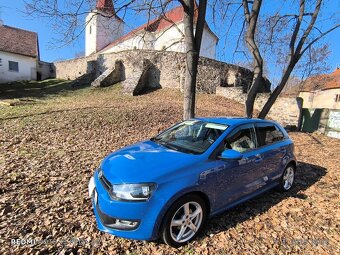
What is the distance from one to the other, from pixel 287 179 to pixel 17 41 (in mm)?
32024

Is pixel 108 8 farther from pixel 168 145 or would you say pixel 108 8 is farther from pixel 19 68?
pixel 19 68

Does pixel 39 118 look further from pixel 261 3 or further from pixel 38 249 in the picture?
pixel 261 3

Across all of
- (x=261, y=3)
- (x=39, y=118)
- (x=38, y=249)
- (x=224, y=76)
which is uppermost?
(x=261, y=3)

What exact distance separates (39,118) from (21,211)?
21.9 feet

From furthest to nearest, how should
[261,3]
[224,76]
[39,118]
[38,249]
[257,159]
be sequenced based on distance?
[224,76] < [39,118] < [261,3] < [257,159] < [38,249]

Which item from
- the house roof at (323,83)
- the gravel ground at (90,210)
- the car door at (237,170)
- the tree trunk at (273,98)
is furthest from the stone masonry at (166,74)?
the house roof at (323,83)

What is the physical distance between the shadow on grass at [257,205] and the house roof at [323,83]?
34.9 metres

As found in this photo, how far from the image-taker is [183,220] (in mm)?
2854

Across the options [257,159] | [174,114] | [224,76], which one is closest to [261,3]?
[174,114]

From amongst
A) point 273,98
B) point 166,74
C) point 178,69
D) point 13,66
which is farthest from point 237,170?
point 13,66

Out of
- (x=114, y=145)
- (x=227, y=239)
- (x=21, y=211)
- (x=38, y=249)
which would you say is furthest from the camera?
(x=114, y=145)

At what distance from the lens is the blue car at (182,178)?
2623 millimetres

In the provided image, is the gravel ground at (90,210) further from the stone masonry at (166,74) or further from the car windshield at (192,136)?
the stone masonry at (166,74)

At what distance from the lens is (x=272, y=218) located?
3619mm
